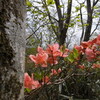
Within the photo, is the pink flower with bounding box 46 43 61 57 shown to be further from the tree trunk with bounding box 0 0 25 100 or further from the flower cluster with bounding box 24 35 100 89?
the tree trunk with bounding box 0 0 25 100

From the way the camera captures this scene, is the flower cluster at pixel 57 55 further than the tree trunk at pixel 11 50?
Yes

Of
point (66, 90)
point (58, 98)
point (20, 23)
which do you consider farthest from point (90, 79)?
point (20, 23)

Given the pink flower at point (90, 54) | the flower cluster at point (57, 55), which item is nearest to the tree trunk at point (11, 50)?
the flower cluster at point (57, 55)

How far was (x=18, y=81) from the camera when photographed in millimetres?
465

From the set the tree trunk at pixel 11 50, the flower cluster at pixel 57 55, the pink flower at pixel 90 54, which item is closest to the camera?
the tree trunk at pixel 11 50

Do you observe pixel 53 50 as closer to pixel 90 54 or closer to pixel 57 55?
pixel 57 55

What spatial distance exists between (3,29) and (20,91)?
177 millimetres

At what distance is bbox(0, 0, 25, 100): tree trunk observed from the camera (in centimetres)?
41

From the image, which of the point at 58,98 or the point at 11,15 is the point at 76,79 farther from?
the point at 11,15

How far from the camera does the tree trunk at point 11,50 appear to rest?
16.1 inches

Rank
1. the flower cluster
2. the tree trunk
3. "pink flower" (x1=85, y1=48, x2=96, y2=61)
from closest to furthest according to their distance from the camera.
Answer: the tree trunk < the flower cluster < "pink flower" (x1=85, y1=48, x2=96, y2=61)

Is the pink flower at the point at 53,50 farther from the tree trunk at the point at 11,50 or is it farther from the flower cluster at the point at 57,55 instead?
the tree trunk at the point at 11,50

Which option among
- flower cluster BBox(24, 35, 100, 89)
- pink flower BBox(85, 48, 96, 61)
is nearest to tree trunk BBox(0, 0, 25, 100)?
flower cluster BBox(24, 35, 100, 89)

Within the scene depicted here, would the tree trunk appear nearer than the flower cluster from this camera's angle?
Yes
